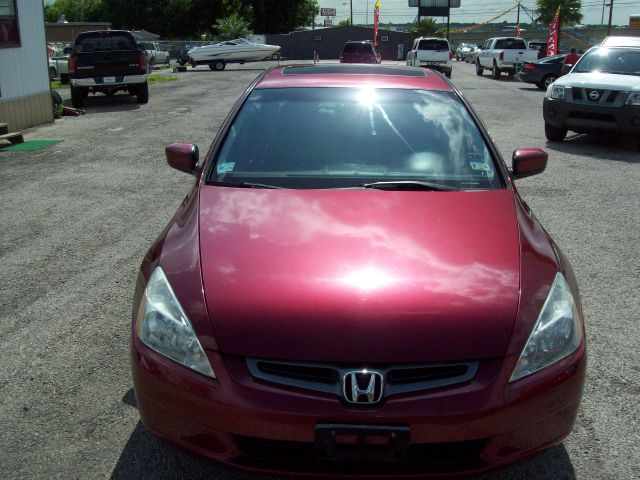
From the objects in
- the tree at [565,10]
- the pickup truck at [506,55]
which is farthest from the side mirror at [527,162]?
the tree at [565,10]

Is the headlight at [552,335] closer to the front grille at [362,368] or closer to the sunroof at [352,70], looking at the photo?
the front grille at [362,368]

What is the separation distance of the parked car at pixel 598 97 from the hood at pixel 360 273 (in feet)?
28.7

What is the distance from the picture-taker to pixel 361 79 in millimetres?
4379

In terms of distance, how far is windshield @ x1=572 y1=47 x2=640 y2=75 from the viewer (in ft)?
39.3

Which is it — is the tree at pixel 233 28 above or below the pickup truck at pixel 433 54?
above

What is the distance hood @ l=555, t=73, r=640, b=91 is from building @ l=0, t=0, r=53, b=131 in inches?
390

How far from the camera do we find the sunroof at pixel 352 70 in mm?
4570

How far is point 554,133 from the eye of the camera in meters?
12.0

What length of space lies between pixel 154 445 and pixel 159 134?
34.0 ft

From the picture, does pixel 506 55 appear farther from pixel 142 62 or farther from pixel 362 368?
pixel 362 368

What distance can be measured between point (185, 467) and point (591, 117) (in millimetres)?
10305

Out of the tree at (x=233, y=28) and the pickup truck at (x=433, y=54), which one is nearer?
the pickup truck at (x=433, y=54)

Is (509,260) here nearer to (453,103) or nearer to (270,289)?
(270,289)

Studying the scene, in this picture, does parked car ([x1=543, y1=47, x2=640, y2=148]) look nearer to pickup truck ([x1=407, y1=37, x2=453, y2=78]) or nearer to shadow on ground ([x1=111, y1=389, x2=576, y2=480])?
shadow on ground ([x1=111, y1=389, x2=576, y2=480])
